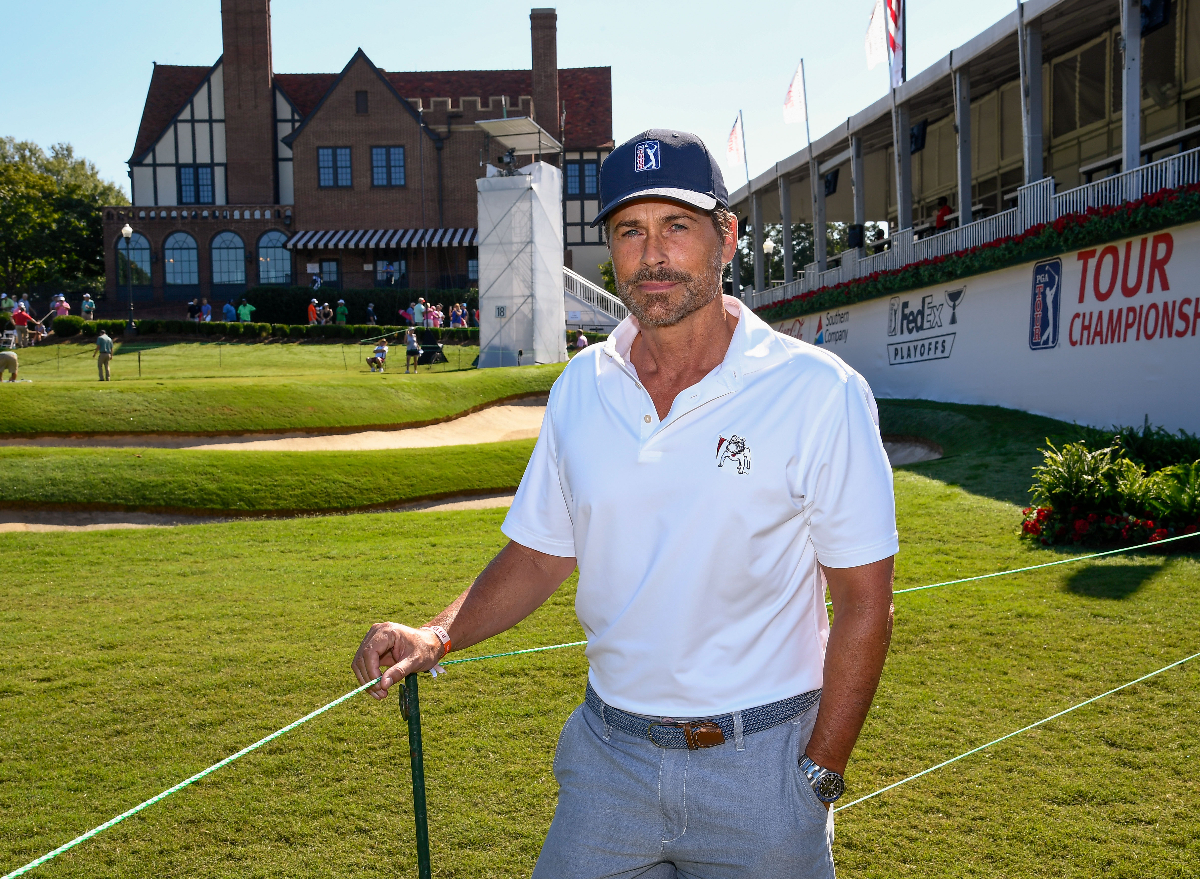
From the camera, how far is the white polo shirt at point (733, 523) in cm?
212

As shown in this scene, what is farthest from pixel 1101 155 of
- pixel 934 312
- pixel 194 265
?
pixel 194 265

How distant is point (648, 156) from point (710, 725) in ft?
4.33

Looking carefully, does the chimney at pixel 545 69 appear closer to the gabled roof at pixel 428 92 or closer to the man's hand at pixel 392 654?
the gabled roof at pixel 428 92

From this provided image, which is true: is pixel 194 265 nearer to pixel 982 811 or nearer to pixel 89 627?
pixel 89 627

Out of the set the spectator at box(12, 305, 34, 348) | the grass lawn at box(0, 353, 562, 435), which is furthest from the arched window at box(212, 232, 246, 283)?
the grass lawn at box(0, 353, 562, 435)

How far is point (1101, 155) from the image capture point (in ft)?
80.4

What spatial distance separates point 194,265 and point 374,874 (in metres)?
52.6

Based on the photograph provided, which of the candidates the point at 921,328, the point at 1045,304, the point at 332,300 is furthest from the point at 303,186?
the point at 1045,304

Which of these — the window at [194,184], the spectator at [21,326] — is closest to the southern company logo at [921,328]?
the spectator at [21,326]

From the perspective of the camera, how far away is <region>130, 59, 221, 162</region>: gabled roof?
183 ft

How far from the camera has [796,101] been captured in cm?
3088

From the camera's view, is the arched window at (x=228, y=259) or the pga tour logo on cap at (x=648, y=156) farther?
the arched window at (x=228, y=259)

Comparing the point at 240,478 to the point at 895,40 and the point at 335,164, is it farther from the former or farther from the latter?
the point at 335,164

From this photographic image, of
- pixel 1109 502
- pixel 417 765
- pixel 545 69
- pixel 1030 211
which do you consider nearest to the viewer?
pixel 417 765
